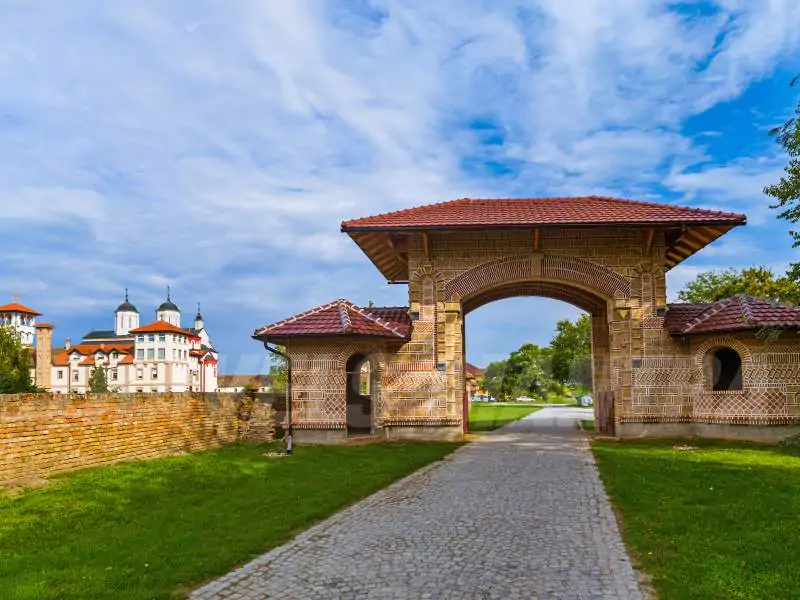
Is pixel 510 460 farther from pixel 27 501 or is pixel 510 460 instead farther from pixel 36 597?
pixel 36 597

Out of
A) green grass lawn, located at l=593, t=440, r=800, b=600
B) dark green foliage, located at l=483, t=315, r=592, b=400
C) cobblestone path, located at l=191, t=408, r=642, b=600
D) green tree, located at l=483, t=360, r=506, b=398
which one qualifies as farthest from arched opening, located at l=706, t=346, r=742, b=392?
green tree, located at l=483, t=360, r=506, b=398

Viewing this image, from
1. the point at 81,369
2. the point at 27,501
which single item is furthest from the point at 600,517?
the point at 81,369

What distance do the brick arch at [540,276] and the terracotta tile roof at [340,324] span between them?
158cm

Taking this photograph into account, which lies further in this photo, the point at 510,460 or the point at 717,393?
the point at 717,393

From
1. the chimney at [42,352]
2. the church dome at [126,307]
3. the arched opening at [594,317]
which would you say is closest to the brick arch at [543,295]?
the arched opening at [594,317]

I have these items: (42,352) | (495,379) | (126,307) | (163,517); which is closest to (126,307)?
(126,307)

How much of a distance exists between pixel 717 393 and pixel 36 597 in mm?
14949

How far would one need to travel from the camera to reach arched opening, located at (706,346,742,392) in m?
17.2

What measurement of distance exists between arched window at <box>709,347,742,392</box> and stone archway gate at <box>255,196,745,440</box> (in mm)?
1752

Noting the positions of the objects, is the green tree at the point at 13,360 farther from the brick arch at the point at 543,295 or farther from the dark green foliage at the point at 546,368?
the dark green foliage at the point at 546,368

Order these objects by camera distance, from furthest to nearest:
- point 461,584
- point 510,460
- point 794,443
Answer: point 510,460 < point 794,443 < point 461,584

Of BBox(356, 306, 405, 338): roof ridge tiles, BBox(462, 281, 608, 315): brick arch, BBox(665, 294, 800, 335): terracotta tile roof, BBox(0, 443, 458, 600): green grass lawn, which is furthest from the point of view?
BBox(462, 281, 608, 315): brick arch

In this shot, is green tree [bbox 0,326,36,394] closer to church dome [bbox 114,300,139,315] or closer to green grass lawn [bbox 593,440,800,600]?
green grass lawn [bbox 593,440,800,600]

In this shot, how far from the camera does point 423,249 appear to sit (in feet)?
56.0
